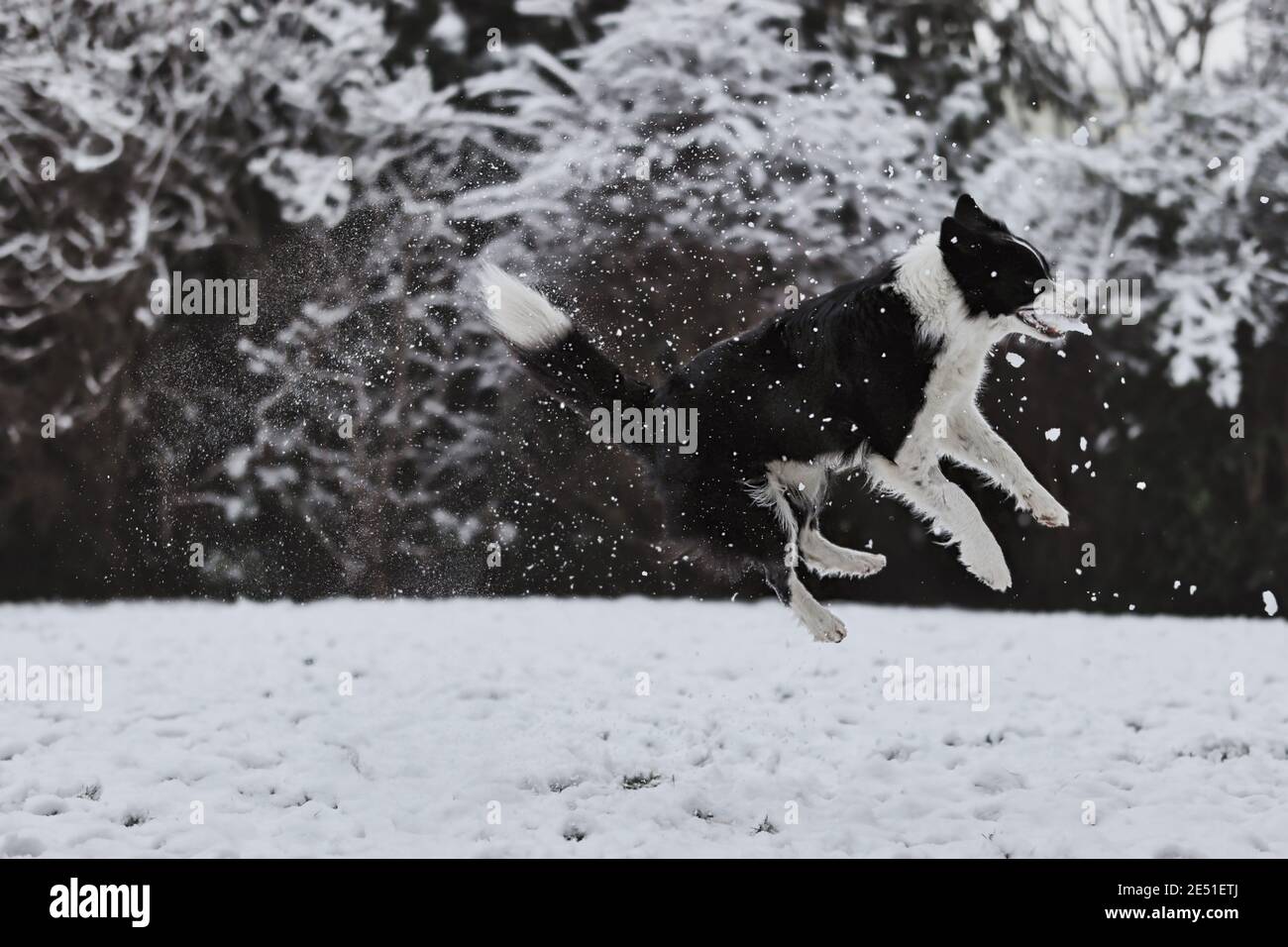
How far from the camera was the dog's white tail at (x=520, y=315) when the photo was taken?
15.8 ft

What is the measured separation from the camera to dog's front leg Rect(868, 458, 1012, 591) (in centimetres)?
449

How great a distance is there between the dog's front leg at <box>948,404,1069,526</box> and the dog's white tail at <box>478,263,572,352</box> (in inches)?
60.5

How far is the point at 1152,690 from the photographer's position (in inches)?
233

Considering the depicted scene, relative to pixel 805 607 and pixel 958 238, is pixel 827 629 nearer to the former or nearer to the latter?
pixel 805 607

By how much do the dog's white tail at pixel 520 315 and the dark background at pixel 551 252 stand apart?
398 cm

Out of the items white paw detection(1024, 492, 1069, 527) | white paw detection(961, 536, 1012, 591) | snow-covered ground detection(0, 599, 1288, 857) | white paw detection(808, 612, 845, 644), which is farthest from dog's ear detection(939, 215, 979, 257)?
snow-covered ground detection(0, 599, 1288, 857)

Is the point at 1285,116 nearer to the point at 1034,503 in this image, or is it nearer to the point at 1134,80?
the point at 1134,80

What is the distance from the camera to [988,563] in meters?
4.48

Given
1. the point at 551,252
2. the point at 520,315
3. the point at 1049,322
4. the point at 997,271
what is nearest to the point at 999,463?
the point at 1049,322

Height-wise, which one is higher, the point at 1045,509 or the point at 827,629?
the point at 1045,509

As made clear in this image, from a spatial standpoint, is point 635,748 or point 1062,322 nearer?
point 1062,322

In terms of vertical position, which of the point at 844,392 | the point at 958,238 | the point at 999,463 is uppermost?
the point at 958,238

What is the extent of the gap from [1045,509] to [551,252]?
17.9 ft

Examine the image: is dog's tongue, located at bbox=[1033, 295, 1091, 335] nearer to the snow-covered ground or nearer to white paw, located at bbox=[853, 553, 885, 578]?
white paw, located at bbox=[853, 553, 885, 578]
